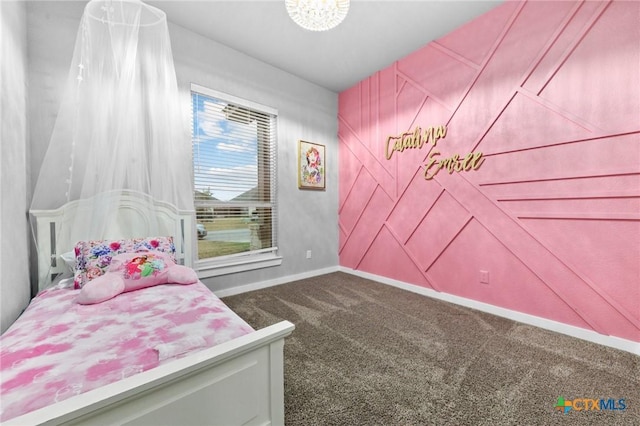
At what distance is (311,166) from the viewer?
142 inches

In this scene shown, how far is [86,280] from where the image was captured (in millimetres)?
1624

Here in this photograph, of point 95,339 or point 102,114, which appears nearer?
point 95,339

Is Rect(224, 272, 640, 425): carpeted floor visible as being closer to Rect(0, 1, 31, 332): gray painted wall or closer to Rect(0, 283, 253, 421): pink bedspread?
Rect(0, 283, 253, 421): pink bedspread

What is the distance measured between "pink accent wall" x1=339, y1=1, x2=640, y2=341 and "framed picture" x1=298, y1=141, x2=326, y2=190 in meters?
1.00

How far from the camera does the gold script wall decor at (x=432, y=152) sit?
248 centimetres

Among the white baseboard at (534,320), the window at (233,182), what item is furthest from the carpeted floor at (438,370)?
the window at (233,182)

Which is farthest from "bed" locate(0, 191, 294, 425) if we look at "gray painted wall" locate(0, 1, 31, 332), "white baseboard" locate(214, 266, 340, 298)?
"white baseboard" locate(214, 266, 340, 298)

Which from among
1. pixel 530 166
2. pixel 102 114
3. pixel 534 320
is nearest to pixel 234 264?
pixel 102 114

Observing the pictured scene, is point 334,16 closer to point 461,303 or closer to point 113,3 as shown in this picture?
point 113,3

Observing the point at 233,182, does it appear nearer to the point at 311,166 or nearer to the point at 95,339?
the point at 311,166

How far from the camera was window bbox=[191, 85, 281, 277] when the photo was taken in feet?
9.00

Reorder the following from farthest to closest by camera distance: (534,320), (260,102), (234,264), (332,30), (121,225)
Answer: (260,102)
(234,264)
(332,30)
(534,320)
(121,225)

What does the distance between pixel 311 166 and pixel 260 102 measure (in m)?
1.05

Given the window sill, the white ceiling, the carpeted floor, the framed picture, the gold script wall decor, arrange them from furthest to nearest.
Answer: the framed picture, the window sill, the gold script wall decor, the white ceiling, the carpeted floor
